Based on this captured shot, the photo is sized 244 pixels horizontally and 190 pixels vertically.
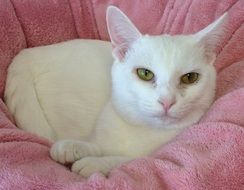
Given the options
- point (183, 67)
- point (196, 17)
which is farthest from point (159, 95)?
point (196, 17)

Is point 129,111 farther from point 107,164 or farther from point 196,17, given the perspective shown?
point 196,17

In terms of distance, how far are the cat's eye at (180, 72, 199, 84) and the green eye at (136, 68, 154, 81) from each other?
0.24 ft

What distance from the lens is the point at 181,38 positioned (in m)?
1.09

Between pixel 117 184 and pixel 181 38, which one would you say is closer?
pixel 117 184

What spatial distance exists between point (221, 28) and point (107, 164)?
1.40 ft

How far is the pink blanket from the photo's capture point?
852mm

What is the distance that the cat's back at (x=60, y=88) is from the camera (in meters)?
1.28

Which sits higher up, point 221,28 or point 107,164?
point 221,28

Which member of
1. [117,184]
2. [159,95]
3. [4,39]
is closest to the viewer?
[117,184]

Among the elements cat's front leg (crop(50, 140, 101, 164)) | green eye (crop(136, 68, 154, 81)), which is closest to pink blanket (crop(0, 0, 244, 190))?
cat's front leg (crop(50, 140, 101, 164))

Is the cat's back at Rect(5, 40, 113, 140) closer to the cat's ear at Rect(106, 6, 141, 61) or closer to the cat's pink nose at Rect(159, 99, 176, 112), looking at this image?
the cat's ear at Rect(106, 6, 141, 61)

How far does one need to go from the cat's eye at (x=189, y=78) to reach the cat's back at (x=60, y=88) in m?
0.33

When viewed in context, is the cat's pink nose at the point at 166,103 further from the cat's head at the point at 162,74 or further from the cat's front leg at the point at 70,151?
the cat's front leg at the point at 70,151

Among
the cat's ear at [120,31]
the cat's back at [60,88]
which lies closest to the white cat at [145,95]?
the cat's ear at [120,31]
